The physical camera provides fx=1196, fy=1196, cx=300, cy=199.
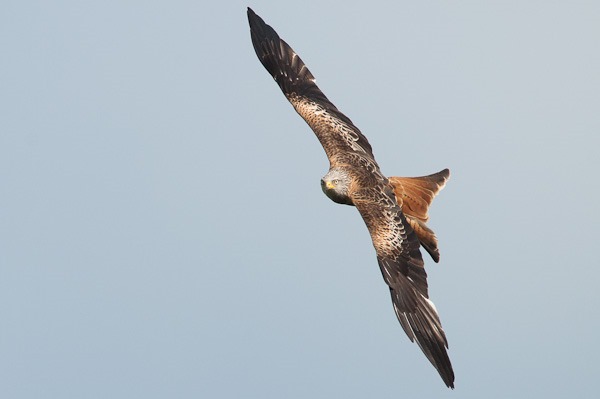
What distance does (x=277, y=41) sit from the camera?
24.4m

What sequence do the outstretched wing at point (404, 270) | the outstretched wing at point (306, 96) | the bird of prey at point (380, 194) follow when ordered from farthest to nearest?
the outstretched wing at point (306, 96)
the bird of prey at point (380, 194)
the outstretched wing at point (404, 270)

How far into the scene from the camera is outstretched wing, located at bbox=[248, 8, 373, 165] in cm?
2227

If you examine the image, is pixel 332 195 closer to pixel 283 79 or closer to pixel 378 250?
pixel 378 250

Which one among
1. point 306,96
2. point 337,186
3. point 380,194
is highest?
point 306,96

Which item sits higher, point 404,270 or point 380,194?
point 380,194

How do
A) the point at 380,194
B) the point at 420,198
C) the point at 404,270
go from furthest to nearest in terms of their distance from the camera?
the point at 420,198
the point at 380,194
the point at 404,270

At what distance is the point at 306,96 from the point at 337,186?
10.5 feet

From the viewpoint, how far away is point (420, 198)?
21969 mm

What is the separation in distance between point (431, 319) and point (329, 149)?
4.26 meters

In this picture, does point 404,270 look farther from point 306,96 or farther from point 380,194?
point 306,96

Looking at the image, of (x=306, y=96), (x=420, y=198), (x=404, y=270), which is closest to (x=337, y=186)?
(x=420, y=198)

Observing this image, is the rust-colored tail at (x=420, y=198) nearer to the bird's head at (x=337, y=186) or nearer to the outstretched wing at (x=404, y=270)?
the outstretched wing at (x=404, y=270)

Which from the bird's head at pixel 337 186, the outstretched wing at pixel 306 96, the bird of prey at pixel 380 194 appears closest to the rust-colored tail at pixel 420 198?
the bird of prey at pixel 380 194

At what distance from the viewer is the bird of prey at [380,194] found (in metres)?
19.6
